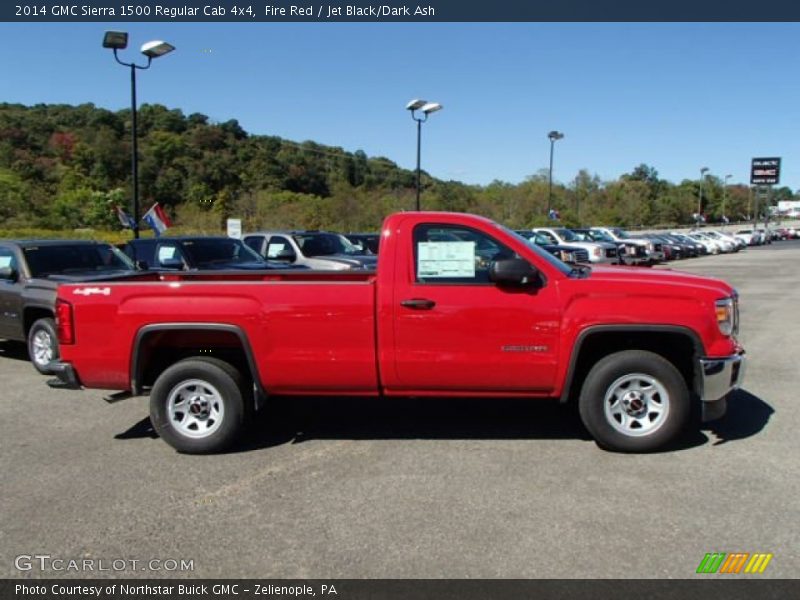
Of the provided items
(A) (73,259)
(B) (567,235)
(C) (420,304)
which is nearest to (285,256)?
(A) (73,259)

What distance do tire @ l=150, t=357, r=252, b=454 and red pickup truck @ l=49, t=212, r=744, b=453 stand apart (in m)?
0.01

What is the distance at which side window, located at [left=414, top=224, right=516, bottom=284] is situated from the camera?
5.02 metres

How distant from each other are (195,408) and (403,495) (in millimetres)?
1984

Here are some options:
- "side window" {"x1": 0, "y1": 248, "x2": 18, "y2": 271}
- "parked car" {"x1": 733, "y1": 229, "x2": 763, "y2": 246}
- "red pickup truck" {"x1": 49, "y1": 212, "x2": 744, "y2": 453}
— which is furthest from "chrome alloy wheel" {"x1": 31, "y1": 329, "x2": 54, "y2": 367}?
"parked car" {"x1": 733, "y1": 229, "x2": 763, "y2": 246}

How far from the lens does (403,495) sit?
14.2 feet

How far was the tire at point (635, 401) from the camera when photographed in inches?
193

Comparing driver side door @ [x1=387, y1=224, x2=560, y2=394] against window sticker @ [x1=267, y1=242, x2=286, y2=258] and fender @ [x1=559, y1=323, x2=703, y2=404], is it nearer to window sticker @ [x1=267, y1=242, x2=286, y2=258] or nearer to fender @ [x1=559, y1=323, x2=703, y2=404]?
fender @ [x1=559, y1=323, x2=703, y2=404]

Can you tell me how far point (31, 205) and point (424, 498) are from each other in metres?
51.8

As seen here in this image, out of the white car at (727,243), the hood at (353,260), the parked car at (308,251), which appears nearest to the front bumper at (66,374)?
the parked car at (308,251)

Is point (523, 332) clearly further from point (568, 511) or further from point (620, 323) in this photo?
point (568, 511)

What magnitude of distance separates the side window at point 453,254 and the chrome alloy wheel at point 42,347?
5.65 m

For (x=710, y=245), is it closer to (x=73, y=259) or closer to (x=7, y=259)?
(x=73, y=259)
